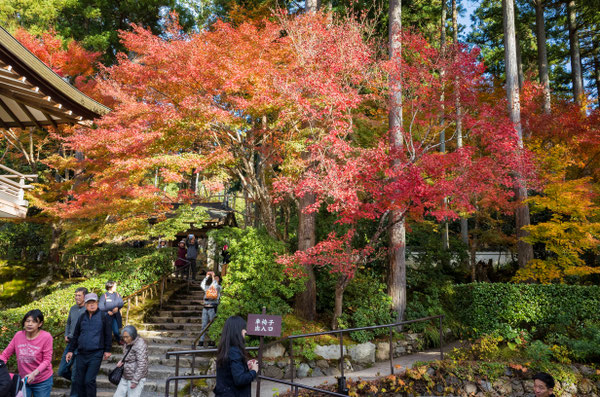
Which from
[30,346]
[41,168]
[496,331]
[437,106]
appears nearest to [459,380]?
[496,331]

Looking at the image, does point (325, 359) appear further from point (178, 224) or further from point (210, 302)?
point (178, 224)

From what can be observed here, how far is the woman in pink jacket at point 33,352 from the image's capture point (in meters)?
4.52

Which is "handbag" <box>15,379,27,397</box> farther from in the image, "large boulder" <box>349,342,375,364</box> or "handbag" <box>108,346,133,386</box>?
"large boulder" <box>349,342,375,364</box>

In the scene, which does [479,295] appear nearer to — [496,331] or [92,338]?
[496,331]

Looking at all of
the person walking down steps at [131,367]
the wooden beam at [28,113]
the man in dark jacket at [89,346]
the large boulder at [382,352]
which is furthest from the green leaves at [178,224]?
the person walking down steps at [131,367]

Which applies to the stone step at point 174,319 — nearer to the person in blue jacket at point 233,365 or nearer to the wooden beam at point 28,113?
the wooden beam at point 28,113

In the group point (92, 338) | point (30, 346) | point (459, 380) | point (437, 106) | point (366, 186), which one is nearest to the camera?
point (30, 346)

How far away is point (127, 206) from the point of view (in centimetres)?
1202

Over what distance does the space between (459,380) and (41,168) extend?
2279 cm

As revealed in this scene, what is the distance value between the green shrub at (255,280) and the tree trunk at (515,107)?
23.9 ft

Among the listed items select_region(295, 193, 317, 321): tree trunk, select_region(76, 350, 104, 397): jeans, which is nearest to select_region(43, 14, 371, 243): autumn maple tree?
select_region(295, 193, 317, 321): tree trunk

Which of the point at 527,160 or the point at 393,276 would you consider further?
the point at 393,276

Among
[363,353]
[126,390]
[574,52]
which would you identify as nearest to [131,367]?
[126,390]

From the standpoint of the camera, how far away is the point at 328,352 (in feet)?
28.3
